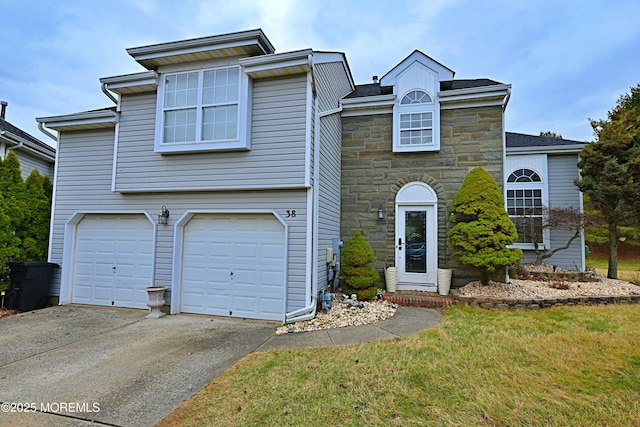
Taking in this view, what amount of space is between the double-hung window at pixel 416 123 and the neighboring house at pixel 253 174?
26 mm

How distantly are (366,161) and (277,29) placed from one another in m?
7.50

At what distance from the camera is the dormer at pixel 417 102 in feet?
25.9

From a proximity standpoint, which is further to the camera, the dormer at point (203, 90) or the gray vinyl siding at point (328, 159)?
the gray vinyl siding at point (328, 159)

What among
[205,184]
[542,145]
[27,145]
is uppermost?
[542,145]

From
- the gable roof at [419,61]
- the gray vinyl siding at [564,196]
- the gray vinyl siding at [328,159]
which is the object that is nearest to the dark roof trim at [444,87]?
the gable roof at [419,61]

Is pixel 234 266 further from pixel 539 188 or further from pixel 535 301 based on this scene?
pixel 539 188

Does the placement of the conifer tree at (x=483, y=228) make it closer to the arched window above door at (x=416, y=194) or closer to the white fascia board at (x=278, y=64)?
the arched window above door at (x=416, y=194)

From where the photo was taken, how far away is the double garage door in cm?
619

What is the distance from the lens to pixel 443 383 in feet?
10.9

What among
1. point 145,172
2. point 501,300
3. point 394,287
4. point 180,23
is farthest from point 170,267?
point 180,23

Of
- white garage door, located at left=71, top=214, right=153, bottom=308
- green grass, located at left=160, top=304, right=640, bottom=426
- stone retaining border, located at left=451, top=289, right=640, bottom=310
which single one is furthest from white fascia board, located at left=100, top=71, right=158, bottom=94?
stone retaining border, located at left=451, top=289, right=640, bottom=310

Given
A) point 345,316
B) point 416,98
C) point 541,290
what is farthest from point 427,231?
point 416,98

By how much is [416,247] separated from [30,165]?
43.5 ft

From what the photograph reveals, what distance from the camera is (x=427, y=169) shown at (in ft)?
26.1
